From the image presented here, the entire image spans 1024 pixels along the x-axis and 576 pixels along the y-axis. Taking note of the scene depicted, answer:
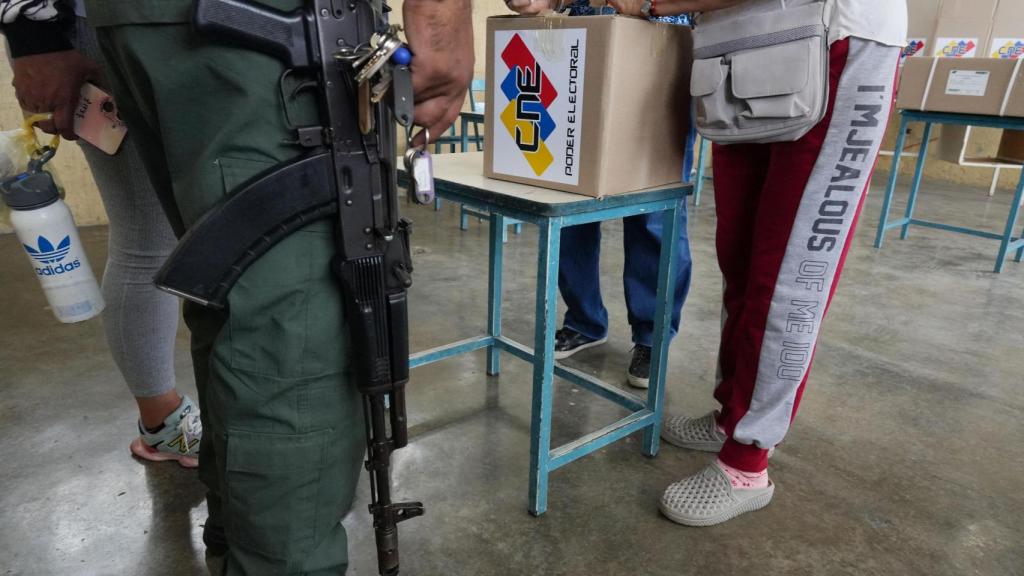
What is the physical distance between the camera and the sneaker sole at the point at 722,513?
1.26 meters

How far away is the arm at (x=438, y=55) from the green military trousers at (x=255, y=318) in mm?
129

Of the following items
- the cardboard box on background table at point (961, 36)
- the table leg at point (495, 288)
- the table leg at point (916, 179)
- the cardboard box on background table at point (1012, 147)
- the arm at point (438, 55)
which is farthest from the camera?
the cardboard box on background table at point (961, 36)

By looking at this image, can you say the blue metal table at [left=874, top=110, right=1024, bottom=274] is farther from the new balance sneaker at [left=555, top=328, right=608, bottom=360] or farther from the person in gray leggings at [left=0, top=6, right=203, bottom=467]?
the person in gray leggings at [left=0, top=6, right=203, bottom=467]

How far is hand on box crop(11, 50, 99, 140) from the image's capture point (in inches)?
38.4

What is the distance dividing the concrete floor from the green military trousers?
0.42m

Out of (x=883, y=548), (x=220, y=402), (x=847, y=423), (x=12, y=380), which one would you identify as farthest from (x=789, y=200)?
(x=12, y=380)

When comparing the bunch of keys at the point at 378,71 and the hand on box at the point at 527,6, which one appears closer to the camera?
the bunch of keys at the point at 378,71

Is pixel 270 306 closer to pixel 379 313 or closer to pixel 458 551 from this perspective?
pixel 379 313

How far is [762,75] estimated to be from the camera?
109cm

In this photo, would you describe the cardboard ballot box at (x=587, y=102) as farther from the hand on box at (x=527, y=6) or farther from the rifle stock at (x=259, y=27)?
the rifle stock at (x=259, y=27)

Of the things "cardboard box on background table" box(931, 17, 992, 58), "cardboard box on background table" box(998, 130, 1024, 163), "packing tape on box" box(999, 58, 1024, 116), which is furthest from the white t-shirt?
"cardboard box on background table" box(931, 17, 992, 58)

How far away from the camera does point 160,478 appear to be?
1370 mm

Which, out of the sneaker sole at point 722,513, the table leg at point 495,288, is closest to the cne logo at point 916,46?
the table leg at point 495,288

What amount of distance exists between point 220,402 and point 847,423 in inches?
59.8
